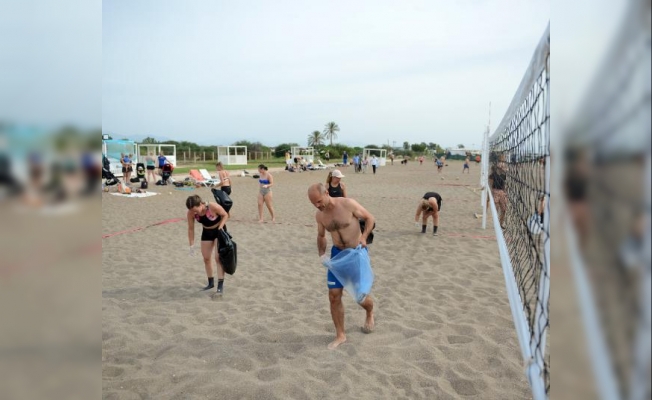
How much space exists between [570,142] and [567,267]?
20cm

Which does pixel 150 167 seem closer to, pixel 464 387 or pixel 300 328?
pixel 300 328

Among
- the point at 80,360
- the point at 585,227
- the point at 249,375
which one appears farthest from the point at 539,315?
the point at 249,375

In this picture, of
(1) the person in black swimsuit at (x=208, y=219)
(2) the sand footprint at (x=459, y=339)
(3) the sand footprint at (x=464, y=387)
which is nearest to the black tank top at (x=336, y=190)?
(1) the person in black swimsuit at (x=208, y=219)

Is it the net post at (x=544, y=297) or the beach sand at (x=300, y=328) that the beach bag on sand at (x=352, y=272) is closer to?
the beach sand at (x=300, y=328)

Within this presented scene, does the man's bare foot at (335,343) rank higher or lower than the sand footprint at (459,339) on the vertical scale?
lower

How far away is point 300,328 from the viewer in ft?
14.1

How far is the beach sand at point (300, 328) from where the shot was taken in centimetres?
332

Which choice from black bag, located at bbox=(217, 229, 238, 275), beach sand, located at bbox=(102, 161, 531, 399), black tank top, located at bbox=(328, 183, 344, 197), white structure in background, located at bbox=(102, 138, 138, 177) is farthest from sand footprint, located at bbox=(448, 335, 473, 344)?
white structure in background, located at bbox=(102, 138, 138, 177)

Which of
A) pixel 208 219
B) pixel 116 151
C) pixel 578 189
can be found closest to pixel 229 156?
pixel 116 151

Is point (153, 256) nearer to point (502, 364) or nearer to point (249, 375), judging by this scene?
point (249, 375)

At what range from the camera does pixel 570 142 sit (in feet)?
2.21

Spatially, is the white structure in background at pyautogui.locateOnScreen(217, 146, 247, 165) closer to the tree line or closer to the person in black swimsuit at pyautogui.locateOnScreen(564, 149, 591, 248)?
the tree line

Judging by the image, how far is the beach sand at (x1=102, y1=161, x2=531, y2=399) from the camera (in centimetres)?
332

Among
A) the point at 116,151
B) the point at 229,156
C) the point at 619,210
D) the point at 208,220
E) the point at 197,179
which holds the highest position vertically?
the point at 229,156
